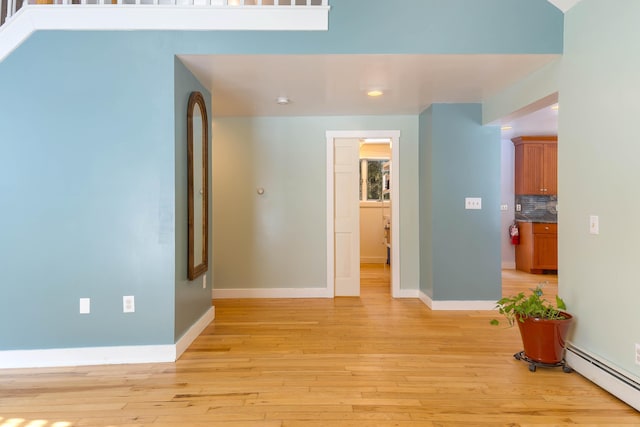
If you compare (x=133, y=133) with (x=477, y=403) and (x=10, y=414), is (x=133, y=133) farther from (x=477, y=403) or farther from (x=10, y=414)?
(x=477, y=403)

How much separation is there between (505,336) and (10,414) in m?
3.48

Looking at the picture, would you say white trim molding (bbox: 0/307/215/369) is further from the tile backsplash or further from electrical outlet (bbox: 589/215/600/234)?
the tile backsplash

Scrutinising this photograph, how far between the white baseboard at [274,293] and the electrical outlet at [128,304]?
6.38 ft

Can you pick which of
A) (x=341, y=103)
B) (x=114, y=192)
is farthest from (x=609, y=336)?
(x=114, y=192)

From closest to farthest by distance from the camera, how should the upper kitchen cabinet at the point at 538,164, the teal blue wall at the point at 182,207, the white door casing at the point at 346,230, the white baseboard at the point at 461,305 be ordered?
the teal blue wall at the point at 182,207, the white baseboard at the point at 461,305, the white door casing at the point at 346,230, the upper kitchen cabinet at the point at 538,164

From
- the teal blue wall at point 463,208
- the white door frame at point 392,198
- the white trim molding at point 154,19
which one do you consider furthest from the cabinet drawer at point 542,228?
the white trim molding at point 154,19

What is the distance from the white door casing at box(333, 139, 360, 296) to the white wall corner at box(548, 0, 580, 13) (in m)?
2.59

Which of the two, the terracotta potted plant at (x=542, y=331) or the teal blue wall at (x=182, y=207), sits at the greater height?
the teal blue wall at (x=182, y=207)

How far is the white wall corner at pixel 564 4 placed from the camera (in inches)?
107

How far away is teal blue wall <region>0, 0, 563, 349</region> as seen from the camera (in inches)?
109

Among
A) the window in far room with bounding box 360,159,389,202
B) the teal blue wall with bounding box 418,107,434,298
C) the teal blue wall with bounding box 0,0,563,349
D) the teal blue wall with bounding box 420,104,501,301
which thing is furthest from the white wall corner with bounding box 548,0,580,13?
the window in far room with bounding box 360,159,389,202

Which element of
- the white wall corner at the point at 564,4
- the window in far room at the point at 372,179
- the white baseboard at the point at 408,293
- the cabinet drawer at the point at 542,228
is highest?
the white wall corner at the point at 564,4

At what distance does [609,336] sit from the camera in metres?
2.42

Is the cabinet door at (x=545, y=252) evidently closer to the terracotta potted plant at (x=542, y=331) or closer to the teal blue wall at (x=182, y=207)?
the terracotta potted plant at (x=542, y=331)
